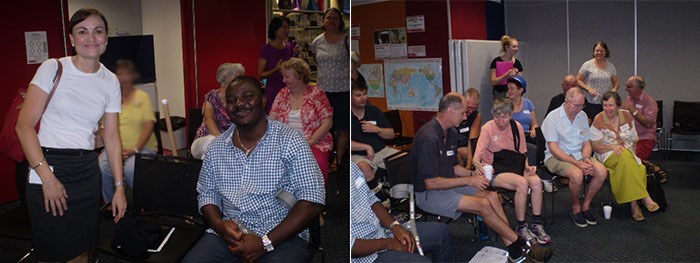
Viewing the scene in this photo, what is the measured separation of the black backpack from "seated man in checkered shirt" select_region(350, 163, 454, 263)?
934 mm

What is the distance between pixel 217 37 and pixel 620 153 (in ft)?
6.21

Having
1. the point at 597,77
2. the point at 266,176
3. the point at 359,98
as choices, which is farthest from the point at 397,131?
the point at 597,77

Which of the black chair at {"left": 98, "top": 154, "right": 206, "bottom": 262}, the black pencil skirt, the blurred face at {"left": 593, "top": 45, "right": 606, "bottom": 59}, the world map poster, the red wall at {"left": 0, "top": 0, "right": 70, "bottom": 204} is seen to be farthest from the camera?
the red wall at {"left": 0, "top": 0, "right": 70, "bottom": 204}

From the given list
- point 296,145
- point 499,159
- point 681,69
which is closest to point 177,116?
point 296,145

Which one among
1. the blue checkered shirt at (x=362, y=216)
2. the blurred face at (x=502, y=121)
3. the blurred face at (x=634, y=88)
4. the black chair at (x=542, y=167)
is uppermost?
the blurred face at (x=634, y=88)

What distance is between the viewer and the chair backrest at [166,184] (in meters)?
2.78

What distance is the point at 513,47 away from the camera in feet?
7.60

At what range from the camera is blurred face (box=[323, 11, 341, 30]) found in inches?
90.6

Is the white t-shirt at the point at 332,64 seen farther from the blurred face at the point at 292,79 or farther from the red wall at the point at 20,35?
the red wall at the point at 20,35

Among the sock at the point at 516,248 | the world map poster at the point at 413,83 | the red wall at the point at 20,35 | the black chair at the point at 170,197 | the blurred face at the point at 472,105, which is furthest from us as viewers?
the red wall at the point at 20,35

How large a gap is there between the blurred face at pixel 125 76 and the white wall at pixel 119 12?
169 mm

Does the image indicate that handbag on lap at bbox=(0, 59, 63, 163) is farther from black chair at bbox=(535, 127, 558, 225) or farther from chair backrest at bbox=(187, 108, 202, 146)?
black chair at bbox=(535, 127, 558, 225)

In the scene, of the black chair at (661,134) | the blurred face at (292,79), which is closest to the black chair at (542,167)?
the black chair at (661,134)

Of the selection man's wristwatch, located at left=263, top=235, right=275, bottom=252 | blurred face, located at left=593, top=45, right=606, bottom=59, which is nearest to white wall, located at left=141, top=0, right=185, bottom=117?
man's wristwatch, located at left=263, top=235, right=275, bottom=252
